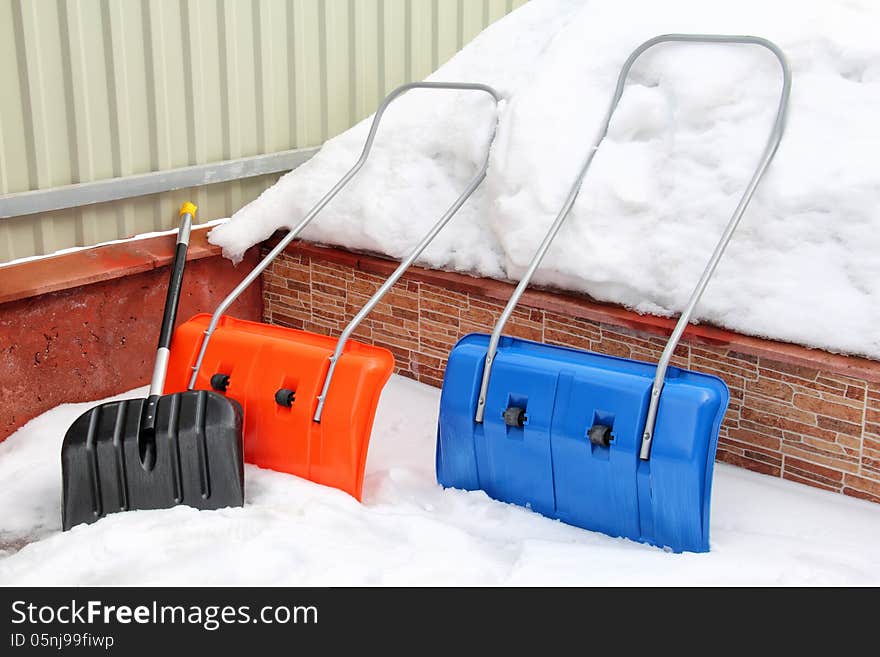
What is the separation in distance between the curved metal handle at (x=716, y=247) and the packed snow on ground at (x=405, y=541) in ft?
0.88

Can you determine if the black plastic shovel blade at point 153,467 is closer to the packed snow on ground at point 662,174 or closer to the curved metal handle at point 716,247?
the curved metal handle at point 716,247

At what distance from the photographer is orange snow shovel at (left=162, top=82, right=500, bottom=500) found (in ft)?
8.80

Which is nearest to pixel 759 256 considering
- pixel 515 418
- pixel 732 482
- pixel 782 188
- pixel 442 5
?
pixel 782 188

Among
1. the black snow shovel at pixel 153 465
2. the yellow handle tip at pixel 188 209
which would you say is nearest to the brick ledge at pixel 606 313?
the yellow handle tip at pixel 188 209

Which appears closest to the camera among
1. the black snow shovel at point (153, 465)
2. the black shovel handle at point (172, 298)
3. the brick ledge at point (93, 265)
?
the black snow shovel at point (153, 465)

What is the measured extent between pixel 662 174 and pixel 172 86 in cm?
159

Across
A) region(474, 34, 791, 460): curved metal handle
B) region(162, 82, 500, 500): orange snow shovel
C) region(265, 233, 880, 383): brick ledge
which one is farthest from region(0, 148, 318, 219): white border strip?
region(474, 34, 791, 460): curved metal handle

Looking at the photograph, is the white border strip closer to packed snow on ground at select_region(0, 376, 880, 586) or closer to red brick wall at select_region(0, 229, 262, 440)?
red brick wall at select_region(0, 229, 262, 440)

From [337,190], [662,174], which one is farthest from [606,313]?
[337,190]

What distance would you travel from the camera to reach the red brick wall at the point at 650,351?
2600 mm

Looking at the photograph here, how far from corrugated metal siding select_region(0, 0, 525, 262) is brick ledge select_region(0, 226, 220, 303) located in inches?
2.9

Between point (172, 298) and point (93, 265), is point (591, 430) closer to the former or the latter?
point (172, 298)

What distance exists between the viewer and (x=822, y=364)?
2.57 m

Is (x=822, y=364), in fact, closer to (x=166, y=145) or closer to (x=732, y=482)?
(x=732, y=482)
